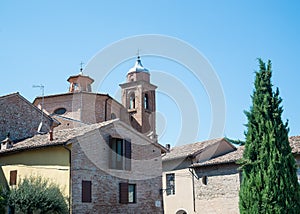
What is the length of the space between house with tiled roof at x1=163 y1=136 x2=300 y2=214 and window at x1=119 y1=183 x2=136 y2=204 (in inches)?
211

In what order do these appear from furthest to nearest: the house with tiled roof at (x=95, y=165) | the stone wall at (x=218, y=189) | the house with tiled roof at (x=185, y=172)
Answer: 1. the house with tiled roof at (x=185, y=172)
2. the stone wall at (x=218, y=189)
3. the house with tiled roof at (x=95, y=165)

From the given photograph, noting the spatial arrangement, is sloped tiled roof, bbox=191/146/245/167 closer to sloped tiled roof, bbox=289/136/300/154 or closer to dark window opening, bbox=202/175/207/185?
dark window opening, bbox=202/175/207/185

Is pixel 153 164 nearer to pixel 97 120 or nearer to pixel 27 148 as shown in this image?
pixel 27 148

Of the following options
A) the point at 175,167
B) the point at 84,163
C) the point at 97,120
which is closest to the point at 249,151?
the point at 84,163

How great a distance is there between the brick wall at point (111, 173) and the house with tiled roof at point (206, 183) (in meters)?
4.27

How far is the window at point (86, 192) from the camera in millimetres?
20047

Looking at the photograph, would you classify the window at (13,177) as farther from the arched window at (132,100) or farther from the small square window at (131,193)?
the arched window at (132,100)

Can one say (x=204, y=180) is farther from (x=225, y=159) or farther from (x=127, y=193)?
(x=127, y=193)

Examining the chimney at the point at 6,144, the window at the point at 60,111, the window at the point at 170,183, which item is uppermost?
the window at the point at 60,111

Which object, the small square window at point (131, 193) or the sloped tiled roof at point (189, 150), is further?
the sloped tiled roof at point (189, 150)

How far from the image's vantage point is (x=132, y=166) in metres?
22.8

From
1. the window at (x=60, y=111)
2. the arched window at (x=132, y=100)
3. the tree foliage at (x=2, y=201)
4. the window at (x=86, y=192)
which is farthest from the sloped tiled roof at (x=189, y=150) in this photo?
the arched window at (x=132, y=100)

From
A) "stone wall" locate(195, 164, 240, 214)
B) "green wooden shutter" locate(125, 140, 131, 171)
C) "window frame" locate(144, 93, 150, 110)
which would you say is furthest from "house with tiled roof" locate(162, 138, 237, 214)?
"window frame" locate(144, 93, 150, 110)

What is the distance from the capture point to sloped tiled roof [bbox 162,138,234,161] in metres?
28.5
